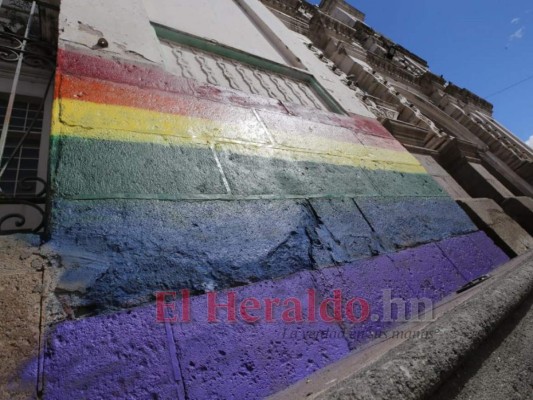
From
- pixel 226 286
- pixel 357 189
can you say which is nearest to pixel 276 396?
pixel 226 286

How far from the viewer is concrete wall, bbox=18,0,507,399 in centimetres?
107

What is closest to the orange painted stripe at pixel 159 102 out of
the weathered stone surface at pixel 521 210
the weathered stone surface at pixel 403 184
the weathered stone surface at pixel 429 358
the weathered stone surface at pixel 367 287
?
the weathered stone surface at pixel 403 184

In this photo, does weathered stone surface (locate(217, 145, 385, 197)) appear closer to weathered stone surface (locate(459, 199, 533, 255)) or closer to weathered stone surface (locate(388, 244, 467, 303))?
weathered stone surface (locate(388, 244, 467, 303))

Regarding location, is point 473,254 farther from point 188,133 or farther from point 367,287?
point 188,133

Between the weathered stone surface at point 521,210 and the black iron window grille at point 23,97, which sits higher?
the weathered stone surface at point 521,210

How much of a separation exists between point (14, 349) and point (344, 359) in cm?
127

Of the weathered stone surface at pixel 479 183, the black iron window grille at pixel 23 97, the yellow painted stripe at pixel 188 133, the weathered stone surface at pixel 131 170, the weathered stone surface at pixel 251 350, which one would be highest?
the weathered stone surface at pixel 479 183

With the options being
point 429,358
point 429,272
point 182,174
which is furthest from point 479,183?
point 182,174

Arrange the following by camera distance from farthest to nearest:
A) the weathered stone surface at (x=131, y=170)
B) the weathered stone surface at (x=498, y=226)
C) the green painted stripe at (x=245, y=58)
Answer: the weathered stone surface at (x=498, y=226) < the green painted stripe at (x=245, y=58) < the weathered stone surface at (x=131, y=170)

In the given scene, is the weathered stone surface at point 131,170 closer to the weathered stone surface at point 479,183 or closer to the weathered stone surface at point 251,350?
the weathered stone surface at point 251,350

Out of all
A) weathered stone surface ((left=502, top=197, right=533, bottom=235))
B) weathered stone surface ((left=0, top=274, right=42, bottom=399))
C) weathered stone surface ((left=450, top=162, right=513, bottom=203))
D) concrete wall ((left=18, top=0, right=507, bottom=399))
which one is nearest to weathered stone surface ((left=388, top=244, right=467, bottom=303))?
concrete wall ((left=18, top=0, right=507, bottom=399))

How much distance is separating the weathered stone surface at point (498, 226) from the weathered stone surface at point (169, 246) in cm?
262

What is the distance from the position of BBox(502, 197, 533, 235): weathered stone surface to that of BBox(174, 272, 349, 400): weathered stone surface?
4.34 metres

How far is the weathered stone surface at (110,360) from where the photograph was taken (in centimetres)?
91
